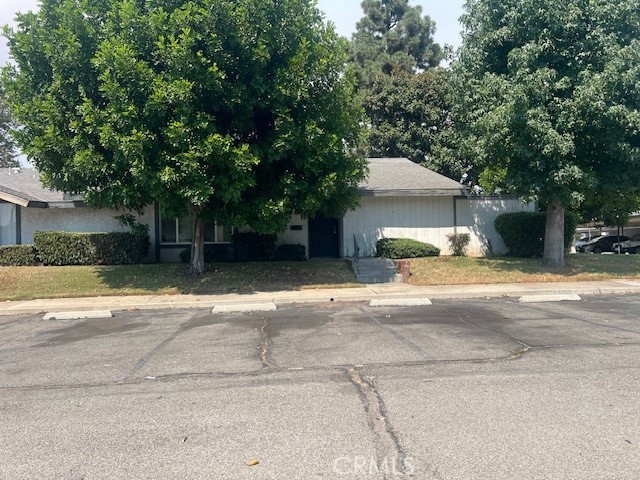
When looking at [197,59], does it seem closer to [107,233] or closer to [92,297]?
[92,297]

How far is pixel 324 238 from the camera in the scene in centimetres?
2178

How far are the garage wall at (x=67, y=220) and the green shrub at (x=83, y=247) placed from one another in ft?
4.51

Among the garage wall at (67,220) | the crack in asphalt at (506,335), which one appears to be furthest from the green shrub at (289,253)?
the crack in asphalt at (506,335)

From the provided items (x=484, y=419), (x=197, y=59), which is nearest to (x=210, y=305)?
(x=197, y=59)

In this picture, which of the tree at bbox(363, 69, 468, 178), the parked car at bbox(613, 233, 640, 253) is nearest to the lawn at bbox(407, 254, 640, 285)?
the tree at bbox(363, 69, 468, 178)

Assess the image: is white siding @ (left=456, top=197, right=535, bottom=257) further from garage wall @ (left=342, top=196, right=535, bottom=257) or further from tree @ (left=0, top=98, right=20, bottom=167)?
tree @ (left=0, top=98, right=20, bottom=167)

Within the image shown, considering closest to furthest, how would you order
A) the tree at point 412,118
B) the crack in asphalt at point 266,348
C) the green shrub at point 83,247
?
the crack in asphalt at point 266,348
the green shrub at point 83,247
the tree at point 412,118

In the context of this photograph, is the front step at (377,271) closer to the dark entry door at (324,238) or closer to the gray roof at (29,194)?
the dark entry door at (324,238)

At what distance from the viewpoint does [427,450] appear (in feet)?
13.2

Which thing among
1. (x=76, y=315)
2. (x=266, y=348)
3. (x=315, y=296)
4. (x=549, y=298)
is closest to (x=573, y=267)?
(x=549, y=298)

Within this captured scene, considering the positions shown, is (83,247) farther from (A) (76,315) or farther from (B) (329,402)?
(B) (329,402)

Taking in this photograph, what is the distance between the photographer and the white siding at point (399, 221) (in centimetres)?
2095

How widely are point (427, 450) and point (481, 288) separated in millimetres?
11506

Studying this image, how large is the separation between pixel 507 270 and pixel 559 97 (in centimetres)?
554
